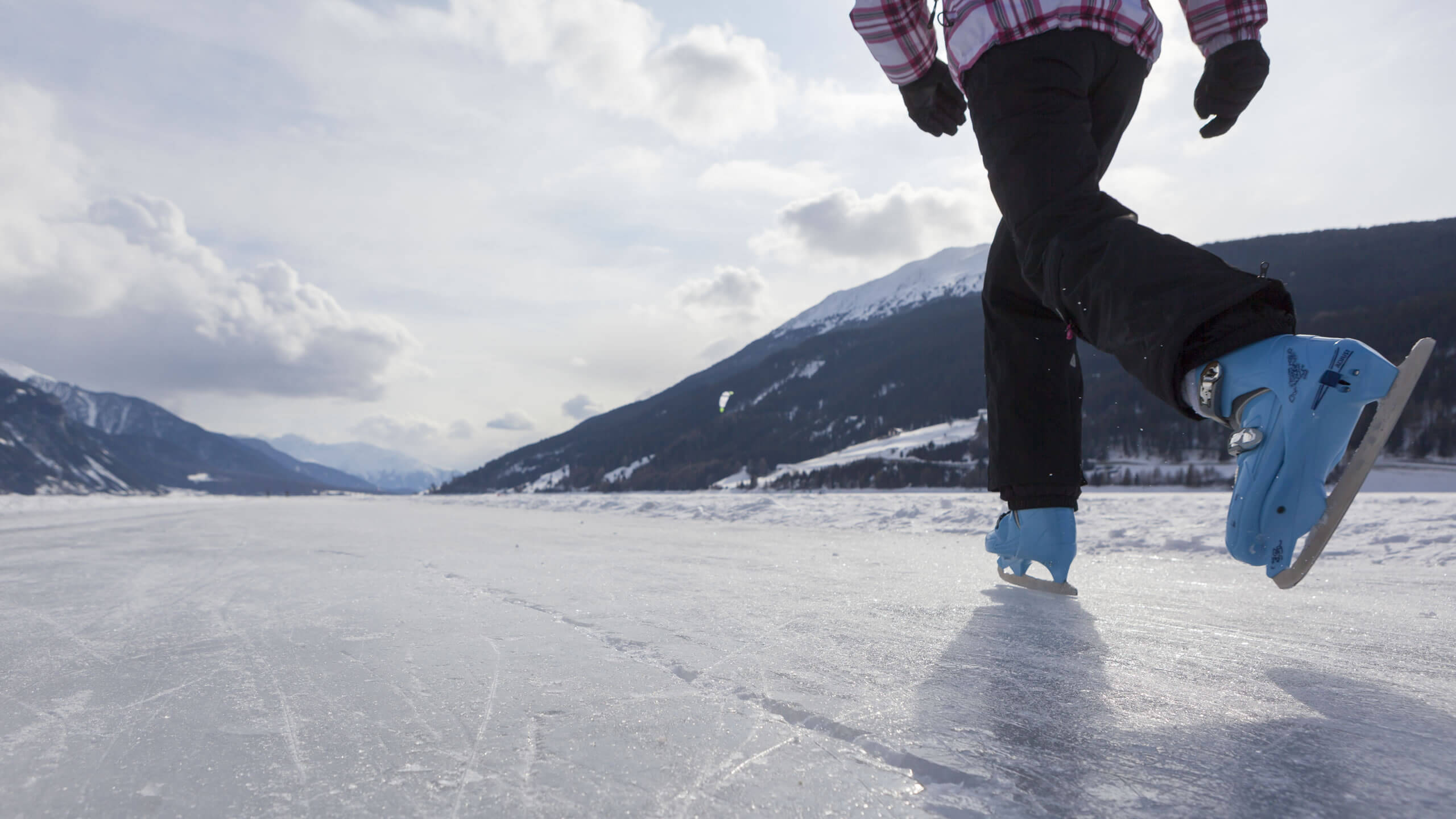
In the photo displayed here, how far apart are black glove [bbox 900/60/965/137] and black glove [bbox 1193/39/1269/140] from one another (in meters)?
0.45

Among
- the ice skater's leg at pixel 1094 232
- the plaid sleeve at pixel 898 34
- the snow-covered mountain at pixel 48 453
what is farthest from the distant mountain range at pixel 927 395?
the snow-covered mountain at pixel 48 453

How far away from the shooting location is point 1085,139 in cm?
111

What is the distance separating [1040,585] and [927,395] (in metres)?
73.3

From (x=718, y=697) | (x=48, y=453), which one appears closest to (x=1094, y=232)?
(x=718, y=697)

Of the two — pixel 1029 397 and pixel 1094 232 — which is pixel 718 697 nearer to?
pixel 1094 232

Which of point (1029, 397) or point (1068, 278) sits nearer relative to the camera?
point (1068, 278)

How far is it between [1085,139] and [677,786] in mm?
1069

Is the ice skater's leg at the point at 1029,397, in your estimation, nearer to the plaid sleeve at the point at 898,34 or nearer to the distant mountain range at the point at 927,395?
the plaid sleeve at the point at 898,34

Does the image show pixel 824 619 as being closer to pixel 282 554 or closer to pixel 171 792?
pixel 171 792

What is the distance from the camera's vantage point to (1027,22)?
45.8 inches

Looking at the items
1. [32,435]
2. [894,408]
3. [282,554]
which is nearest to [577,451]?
[894,408]

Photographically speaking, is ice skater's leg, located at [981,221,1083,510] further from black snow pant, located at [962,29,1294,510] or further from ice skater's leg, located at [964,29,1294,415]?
ice skater's leg, located at [964,29,1294,415]

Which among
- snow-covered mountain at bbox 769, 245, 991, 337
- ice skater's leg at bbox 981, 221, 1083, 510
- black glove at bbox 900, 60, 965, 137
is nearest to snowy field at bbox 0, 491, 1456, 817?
ice skater's leg at bbox 981, 221, 1083, 510

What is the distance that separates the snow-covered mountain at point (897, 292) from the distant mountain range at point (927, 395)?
26.0m
